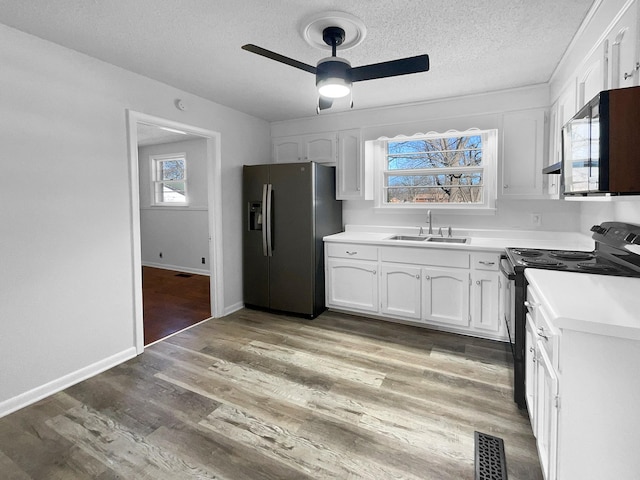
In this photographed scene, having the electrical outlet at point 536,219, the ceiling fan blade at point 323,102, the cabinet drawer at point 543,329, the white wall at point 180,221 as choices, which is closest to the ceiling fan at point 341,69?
the ceiling fan blade at point 323,102

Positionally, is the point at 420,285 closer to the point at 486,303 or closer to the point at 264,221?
the point at 486,303

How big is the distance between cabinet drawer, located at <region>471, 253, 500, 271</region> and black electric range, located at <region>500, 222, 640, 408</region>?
0.74 m

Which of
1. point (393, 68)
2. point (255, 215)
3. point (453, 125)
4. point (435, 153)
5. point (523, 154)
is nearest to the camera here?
point (393, 68)

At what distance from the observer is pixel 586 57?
81.0 inches

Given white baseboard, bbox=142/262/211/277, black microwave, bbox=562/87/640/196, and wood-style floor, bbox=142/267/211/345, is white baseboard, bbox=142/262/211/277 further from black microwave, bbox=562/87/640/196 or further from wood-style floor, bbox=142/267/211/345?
black microwave, bbox=562/87/640/196

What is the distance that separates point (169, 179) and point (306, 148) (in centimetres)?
330

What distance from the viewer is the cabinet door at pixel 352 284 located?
3.63 meters

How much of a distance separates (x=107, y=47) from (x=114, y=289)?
177 cm

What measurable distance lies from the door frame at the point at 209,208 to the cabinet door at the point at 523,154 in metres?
2.92

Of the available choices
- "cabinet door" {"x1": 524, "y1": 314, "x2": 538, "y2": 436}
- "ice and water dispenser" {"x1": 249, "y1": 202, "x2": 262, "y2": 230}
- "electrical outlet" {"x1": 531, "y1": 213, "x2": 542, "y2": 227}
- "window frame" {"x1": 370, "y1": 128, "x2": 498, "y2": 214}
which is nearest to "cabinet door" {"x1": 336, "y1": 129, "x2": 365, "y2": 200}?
"window frame" {"x1": 370, "y1": 128, "x2": 498, "y2": 214}

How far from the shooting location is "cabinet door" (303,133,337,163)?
4164 millimetres

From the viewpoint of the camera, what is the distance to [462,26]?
2.12 m

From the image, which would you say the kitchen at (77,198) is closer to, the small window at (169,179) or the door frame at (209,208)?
the door frame at (209,208)

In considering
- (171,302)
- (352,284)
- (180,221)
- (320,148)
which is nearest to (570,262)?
(352,284)
